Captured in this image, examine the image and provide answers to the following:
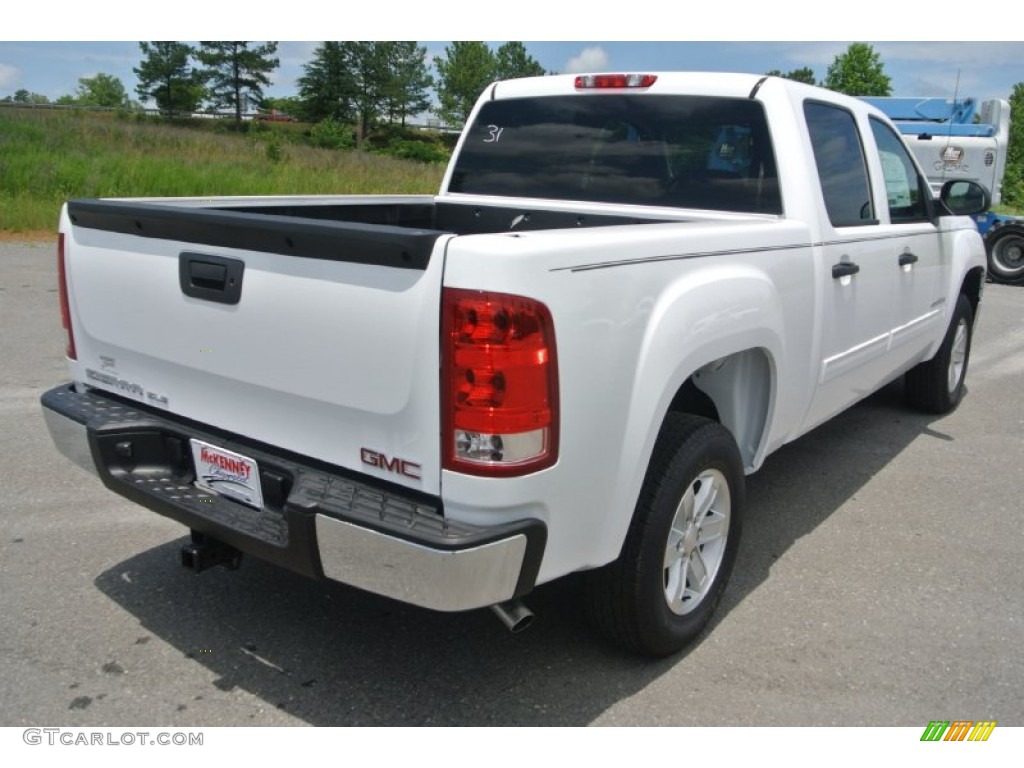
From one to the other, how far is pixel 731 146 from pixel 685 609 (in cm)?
195

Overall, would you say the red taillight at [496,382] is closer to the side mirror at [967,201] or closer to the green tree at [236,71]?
the side mirror at [967,201]

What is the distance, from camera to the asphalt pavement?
274 cm

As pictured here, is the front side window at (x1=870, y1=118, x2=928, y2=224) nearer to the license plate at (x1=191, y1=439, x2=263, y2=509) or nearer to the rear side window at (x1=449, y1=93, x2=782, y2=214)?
the rear side window at (x1=449, y1=93, x2=782, y2=214)

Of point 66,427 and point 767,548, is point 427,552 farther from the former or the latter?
point 767,548

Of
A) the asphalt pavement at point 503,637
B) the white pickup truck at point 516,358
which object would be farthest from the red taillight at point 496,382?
the asphalt pavement at point 503,637

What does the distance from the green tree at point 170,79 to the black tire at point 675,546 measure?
273ft

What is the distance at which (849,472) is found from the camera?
16.5ft

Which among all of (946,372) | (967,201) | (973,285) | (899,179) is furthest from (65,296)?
(973,285)

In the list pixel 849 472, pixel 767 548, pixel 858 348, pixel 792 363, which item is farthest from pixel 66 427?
pixel 849 472

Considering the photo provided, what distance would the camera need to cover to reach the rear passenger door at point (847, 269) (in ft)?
12.2

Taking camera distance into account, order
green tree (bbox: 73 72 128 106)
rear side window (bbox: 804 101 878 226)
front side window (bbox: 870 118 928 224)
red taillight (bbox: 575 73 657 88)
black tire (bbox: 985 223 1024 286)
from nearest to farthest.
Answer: rear side window (bbox: 804 101 878 226), red taillight (bbox: 575 73 657 88), front side window (bbox: 870 118 928 224), black tire (bbox: 985 223 1024 286), green tree (bbox: 73 72 128 106)

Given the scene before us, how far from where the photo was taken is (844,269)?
147 inches

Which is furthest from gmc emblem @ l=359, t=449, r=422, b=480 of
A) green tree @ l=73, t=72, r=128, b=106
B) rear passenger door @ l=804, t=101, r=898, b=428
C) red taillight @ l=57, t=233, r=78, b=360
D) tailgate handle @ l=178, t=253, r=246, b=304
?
green tree @ l=73, t=72, r=128, b=106

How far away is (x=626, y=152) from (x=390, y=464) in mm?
2284
